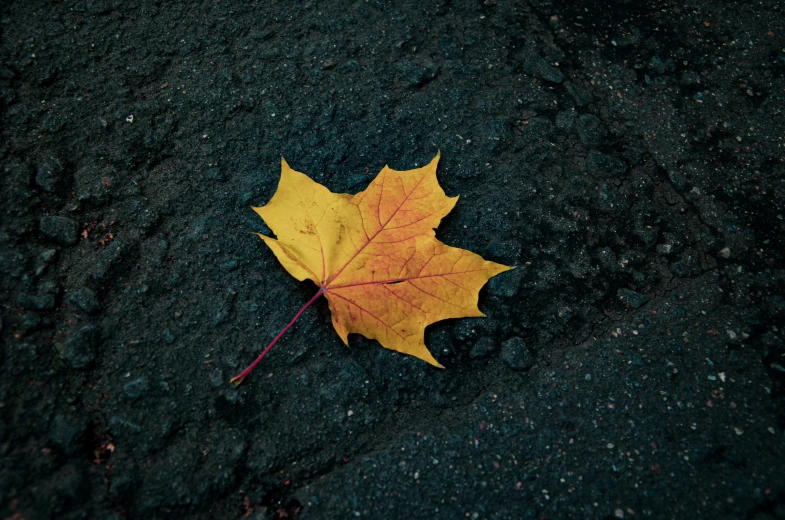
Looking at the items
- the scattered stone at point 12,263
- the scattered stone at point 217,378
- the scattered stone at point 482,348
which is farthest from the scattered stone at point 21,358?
the scattered stone at point 482,348

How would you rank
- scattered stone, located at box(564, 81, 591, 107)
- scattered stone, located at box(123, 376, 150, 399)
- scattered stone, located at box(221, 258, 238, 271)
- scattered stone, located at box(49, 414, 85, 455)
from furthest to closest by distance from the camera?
scattered stone, located at box(564, 81, 591, 107)
scattered stone, located at box(221, 258, 238, 271)
scattered stone, located at box(123, 376, 150, 399)
scattered stone, located at box(49, 414, 85, 455)

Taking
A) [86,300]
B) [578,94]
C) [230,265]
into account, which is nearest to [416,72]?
[578,94]

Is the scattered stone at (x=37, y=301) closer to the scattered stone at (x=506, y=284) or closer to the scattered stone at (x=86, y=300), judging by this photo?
the scattered stone at (x=86, y=300)

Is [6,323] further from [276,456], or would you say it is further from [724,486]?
[724,486]

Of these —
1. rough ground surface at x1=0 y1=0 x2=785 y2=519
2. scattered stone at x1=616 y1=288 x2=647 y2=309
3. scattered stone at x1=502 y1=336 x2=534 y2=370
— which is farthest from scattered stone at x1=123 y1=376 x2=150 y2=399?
scattered stone at x1=616 y1=288 x2=647 y2=309

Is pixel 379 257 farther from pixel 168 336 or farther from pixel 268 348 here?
pixel 168 336

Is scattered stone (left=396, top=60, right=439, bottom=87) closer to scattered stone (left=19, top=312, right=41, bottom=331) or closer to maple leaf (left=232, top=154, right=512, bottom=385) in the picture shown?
maple leaf (left=232, top=154, right=512, bottom=385)

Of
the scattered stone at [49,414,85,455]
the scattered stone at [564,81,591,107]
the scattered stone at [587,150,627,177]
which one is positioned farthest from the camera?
the scattered stone at [564,81,591,107]
